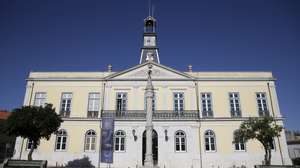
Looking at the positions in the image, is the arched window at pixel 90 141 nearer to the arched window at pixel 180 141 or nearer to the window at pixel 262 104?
the arched window at pixel 180 141

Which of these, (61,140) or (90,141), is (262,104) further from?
(61,140)

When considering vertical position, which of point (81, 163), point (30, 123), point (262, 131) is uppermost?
point (30, 123)

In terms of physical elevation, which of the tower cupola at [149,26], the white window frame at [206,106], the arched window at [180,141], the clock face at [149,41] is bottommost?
the arched window at [180,141]

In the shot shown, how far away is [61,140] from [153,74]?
11.5 m

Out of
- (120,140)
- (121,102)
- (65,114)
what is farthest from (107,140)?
(65,114)

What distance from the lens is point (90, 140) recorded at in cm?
2431

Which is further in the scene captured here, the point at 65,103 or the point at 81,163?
the point at 65,103

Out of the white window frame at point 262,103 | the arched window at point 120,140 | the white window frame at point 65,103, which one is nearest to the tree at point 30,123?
the white window frame at point 65,103

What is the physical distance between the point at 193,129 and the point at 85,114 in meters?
11.0

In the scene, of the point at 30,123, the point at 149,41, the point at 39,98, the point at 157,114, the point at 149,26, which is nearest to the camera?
the point at 30,123

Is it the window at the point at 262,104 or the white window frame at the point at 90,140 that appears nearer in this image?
the white window frame at the point at 90,140

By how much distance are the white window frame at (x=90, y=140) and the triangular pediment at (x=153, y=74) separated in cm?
602

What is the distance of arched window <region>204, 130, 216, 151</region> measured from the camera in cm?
2389

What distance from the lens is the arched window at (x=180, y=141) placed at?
23.5 m
